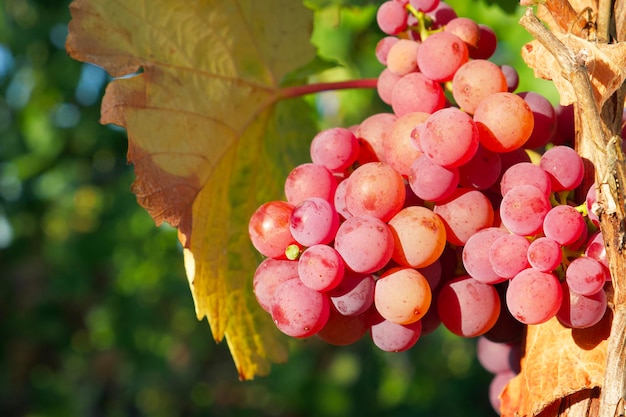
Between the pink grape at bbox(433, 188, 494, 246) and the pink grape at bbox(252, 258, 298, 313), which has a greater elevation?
the pink grape at bbox(433, 188, 494, 246)

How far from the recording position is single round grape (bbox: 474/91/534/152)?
1.98 feet

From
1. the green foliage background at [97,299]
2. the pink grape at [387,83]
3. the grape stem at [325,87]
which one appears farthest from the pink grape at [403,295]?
the green foliage background at [97,299]

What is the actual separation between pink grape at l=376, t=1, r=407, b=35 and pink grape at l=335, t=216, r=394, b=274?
0.85 feet

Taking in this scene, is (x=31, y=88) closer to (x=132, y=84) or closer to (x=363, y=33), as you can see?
(x=363, y=33)

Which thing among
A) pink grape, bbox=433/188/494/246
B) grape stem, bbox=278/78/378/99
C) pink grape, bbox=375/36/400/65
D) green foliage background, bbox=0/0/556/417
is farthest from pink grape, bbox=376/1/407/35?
green foliage background, bbox=0/0/556/417

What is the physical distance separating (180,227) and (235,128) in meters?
0.18

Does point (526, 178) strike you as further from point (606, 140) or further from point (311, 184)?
point (311, 184)

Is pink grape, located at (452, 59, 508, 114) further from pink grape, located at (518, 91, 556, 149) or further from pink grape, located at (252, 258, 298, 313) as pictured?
pink grape, located at (252, 258, 298, 313)

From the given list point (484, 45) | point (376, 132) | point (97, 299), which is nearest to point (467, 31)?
point (484, 45)

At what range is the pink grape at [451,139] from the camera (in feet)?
1.91

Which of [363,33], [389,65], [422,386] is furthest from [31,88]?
[389,65]

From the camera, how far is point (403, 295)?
0.59 metres

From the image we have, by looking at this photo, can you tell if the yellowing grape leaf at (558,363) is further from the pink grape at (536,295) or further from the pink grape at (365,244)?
the pink grape at (365,244)

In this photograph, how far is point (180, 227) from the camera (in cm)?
78
